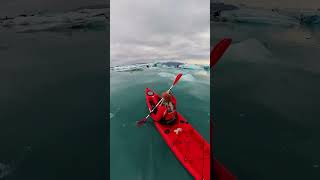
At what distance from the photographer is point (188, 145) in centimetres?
471

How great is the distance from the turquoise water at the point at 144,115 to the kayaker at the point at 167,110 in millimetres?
367

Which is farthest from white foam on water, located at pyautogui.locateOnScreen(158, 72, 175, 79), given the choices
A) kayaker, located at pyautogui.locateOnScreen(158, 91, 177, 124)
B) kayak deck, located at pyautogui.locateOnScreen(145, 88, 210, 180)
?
kayaker, located at pyautogui.locateOnScreen(158, 91, 177, 124)

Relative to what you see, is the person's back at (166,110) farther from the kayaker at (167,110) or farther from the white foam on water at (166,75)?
the white foam on water at (166,75)

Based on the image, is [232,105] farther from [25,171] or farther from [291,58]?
[25,171]

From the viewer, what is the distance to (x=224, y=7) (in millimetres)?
11109

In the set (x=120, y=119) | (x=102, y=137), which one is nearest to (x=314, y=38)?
Answer: (x=120, y=119)

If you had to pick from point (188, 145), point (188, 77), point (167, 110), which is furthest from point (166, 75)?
point (188, 145)

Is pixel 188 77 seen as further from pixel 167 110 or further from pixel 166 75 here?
pixel 167 110

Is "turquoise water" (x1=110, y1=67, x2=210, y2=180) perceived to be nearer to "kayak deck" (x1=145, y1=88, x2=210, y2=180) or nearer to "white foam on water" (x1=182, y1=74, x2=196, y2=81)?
"white foam on water" (x1=182, y1=74, x2=196, y2=81)

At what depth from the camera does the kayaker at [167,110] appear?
536 centimetres

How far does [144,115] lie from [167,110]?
774mm

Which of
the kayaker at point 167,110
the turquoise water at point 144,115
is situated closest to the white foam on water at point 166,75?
the turquoise water at point 144,115

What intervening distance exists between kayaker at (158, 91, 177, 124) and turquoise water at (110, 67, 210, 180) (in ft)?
1.20

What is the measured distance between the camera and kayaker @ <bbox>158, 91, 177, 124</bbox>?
17.6 ft
